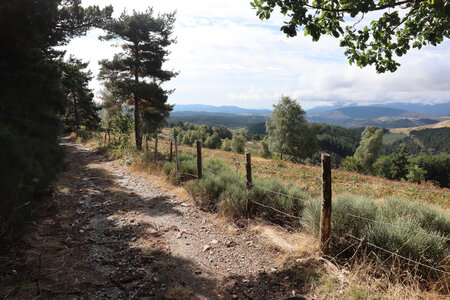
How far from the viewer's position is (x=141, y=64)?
1631cm

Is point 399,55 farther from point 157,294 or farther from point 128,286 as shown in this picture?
point 128,286

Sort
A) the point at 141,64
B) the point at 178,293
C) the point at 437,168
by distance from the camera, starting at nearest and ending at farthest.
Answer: the point at 178,293 < the point at 141,64 < the point at 437,168

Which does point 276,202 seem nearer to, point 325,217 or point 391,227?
point 325,217

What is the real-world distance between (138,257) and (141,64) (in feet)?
48.3

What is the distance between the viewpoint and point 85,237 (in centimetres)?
554

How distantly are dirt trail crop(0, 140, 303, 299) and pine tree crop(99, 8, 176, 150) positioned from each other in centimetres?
1025

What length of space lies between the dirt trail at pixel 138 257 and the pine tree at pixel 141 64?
10.3 metres

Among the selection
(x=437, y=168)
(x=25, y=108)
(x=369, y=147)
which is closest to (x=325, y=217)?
(x=25, y=108)

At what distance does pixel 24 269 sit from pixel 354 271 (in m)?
5.27

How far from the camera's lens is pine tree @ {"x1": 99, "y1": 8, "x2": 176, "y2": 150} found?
50.7 ft

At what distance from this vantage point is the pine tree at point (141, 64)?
1545 centimetres

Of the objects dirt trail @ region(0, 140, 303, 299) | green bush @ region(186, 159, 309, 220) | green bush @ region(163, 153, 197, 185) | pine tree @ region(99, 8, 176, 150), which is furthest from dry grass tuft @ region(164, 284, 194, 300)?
pine tree @ region(99, 8, 176, 150)

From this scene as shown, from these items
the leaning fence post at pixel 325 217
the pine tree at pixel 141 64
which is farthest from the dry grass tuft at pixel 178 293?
the pine tree at pixel 141 64

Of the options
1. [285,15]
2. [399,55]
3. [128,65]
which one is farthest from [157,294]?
[128,65]
